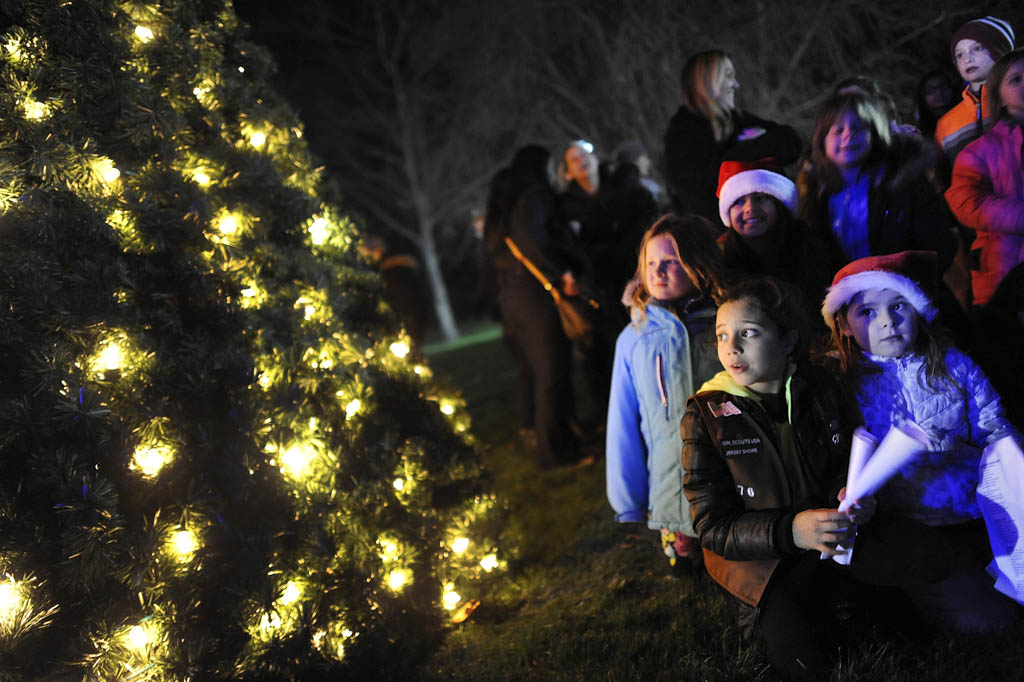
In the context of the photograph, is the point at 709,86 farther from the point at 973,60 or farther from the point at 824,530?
the point at 824,530

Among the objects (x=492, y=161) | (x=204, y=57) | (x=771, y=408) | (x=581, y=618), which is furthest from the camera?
(x=492, y=161)

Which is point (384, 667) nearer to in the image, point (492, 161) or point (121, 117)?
point (121, 117)

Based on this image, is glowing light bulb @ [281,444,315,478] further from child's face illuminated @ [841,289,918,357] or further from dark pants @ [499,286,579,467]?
child's face illuminated @ [841,289,918,357]

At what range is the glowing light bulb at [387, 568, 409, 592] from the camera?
3227 mm

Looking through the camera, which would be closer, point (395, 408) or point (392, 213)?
point (395, 408)

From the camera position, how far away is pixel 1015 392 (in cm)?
323

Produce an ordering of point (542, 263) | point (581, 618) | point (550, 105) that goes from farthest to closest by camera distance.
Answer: point (550, 105) < point (542, 263) < point (581, 618)

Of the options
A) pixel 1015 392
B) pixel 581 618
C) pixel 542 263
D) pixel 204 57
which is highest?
pixel 204 57

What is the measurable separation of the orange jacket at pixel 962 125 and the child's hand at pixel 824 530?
8.18 feet

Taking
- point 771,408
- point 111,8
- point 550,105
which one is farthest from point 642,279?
point 550,105

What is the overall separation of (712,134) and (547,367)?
6.97ft

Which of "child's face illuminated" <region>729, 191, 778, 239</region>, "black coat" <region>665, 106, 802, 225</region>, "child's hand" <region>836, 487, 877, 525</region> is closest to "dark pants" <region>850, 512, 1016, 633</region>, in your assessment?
"child's hand" <region>836, 487, 877, 525</region>

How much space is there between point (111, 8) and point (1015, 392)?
4.51 meters

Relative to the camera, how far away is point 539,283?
5102 mm
